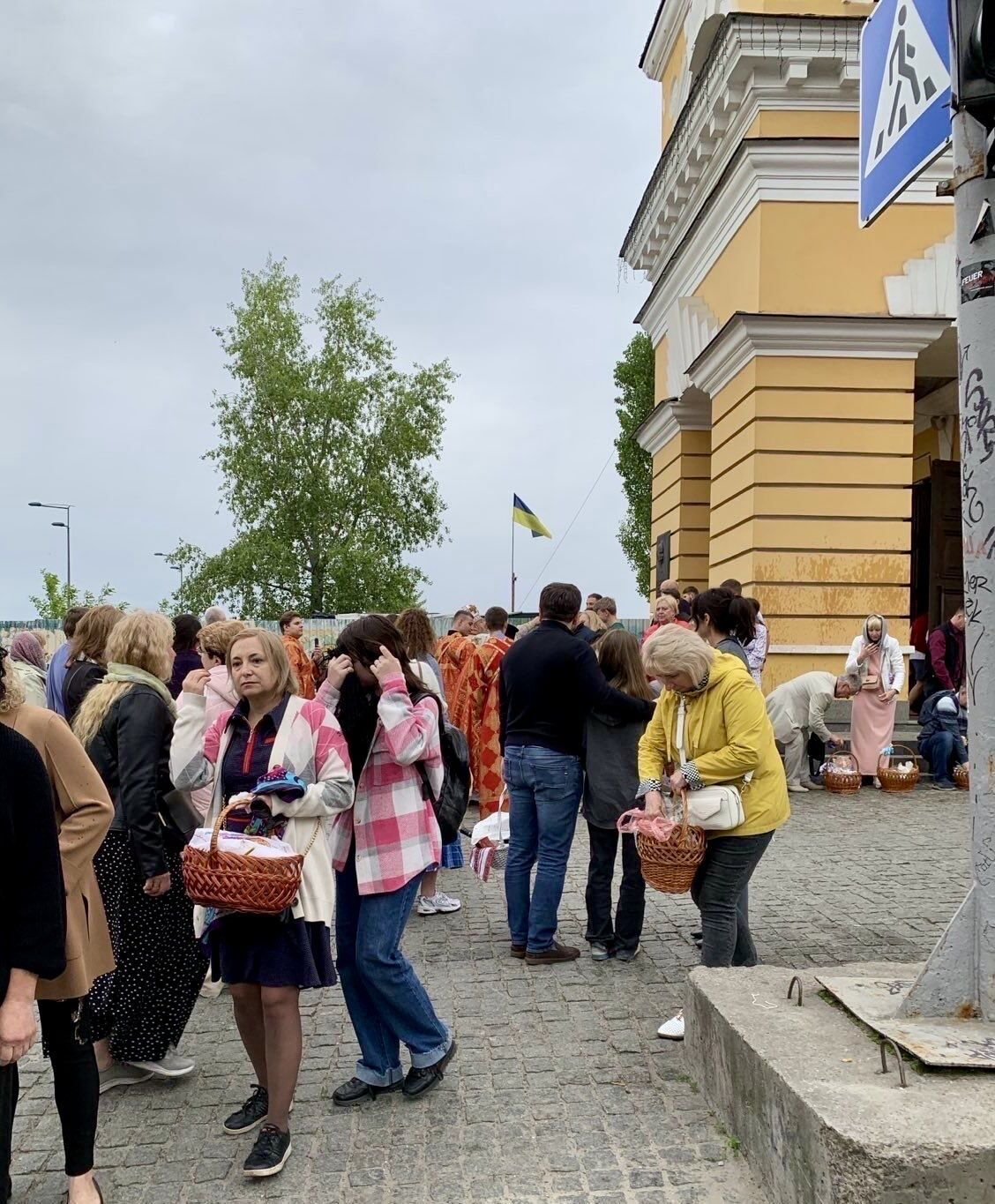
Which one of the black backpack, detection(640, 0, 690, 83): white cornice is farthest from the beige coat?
detection(640, 0, 690, 83): white cornice

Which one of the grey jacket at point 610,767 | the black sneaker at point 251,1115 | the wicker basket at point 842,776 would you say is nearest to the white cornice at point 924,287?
the wicker basket at point 842,776

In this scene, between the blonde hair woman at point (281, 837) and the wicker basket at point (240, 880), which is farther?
the blonde hair woman at point (281, 837)

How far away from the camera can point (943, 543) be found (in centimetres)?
1553

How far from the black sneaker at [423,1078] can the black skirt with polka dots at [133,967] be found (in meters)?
1.03

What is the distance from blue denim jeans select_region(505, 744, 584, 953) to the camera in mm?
5902

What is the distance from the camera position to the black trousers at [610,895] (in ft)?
19.4

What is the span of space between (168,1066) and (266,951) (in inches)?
47.3

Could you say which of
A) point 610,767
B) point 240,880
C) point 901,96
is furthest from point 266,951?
point 901,96

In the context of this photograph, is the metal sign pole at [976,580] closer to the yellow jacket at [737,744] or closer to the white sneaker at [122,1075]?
the yellow jacket at [737,744]

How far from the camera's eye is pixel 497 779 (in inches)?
391

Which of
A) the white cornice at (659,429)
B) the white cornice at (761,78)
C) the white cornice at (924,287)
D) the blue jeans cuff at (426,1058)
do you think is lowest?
the blue jeans cuff at (426,1058)

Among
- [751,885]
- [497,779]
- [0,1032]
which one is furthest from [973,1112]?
[497,779]

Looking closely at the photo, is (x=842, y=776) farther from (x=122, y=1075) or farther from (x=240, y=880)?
(x=240, y=880)

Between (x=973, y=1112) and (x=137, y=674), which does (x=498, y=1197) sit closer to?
(x=973, y=1112)
